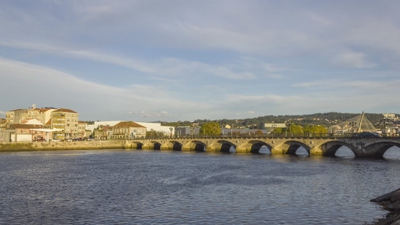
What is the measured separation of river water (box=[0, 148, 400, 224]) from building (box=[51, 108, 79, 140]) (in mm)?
126354

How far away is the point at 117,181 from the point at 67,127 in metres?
147

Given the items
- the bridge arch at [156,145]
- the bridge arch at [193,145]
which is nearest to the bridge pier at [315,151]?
the bridge arch at [193,145]

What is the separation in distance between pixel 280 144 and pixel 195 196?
7028 cm

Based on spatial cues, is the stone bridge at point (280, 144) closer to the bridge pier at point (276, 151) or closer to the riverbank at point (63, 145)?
the bridge pier at point (276, 151)

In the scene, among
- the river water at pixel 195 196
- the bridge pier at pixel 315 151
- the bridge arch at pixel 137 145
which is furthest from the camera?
the bridge arch at pixel 137 145

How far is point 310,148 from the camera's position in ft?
327

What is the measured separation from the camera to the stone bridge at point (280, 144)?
90.6 m

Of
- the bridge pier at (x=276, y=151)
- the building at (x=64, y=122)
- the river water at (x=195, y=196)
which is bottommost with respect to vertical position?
the river water at (x=195, y=196)

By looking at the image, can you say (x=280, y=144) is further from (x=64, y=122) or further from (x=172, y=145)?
(x=64, y=122)

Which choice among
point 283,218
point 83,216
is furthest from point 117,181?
point 283,218

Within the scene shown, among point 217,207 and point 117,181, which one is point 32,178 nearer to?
point 117,181

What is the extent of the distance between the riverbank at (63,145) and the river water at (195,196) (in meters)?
70.6

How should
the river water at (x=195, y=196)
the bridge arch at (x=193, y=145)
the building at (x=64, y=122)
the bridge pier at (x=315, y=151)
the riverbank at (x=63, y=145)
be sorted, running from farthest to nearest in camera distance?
the building at (x=64, y=122) < the bridge arch at (x=193, y=145) < the riverbank at (x=63, y=145) < the bridge pier at (x=315, y=151) < the river water at (x=195, y=196)

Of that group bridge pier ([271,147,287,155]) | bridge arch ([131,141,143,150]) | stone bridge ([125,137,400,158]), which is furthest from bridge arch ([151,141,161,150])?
bridge pier ([271,147,287,155])
